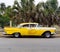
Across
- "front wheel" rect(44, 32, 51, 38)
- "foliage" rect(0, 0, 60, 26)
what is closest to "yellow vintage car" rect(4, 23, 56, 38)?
"front wheel" rect(44, 32, 51, 38)

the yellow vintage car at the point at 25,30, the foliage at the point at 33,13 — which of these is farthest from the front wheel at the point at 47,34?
the foliage at the point at 33,13

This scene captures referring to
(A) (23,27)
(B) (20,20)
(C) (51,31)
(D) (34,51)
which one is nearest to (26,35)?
(A) (23,27)

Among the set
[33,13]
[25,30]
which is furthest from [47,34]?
[33,13]

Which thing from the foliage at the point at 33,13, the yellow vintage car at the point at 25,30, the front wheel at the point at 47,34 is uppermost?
the foliage at the point at 33,13

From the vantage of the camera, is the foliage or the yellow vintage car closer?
the yellow vintage car

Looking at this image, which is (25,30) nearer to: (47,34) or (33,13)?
(47,34)

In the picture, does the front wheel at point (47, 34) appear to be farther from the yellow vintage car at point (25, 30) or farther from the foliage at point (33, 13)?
the foliage at point (33, 13)

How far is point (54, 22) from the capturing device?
29031 millimetres

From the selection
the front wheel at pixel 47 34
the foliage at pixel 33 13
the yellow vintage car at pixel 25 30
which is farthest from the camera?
the foliage at pixel 33 13

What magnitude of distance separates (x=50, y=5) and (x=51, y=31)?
10273 mm

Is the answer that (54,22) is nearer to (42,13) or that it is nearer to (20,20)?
(42,13)

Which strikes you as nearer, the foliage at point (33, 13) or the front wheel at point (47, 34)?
the front wheel at point (47, 34)

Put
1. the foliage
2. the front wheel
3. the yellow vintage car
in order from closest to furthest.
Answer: the yellow vintage car → the front wheel → the foliage

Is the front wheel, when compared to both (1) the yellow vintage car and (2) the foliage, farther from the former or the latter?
(2) the foliage
